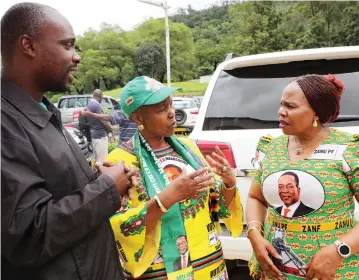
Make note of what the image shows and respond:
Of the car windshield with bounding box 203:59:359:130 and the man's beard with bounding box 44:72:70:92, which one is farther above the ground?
the man's beard with bounding box 44:72:70:92

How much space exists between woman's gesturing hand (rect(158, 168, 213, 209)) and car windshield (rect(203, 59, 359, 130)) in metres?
1.43

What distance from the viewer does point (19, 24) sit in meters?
1.43

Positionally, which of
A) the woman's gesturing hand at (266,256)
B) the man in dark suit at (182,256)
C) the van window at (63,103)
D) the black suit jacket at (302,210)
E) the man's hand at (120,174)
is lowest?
the van window at (63,103)

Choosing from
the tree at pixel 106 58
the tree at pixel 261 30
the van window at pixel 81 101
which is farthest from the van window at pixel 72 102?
the tree at pixel 106 58

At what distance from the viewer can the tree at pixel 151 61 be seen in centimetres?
6456

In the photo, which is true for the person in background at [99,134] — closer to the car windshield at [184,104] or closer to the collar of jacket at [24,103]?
the collar of jacket at [24,103]

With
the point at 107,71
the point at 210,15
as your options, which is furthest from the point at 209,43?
the point at 107,71

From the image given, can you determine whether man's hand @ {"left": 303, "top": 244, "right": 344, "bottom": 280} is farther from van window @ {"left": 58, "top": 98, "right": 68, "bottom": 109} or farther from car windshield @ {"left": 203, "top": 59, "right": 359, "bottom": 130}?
van window @ {"left": 58, "top": 98, "right": 68, "bottom": 109}

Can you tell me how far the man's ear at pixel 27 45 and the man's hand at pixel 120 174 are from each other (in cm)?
50

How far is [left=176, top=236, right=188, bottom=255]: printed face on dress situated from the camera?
6.31 ft

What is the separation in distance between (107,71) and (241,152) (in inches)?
2509

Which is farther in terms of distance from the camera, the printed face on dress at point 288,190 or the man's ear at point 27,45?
the printed face on dress at point 288,190

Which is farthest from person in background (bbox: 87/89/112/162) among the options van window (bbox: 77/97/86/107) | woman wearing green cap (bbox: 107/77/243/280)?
van window (bbox: 77/97/86/107)

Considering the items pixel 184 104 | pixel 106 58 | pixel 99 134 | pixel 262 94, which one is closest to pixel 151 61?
pixel 106 58
